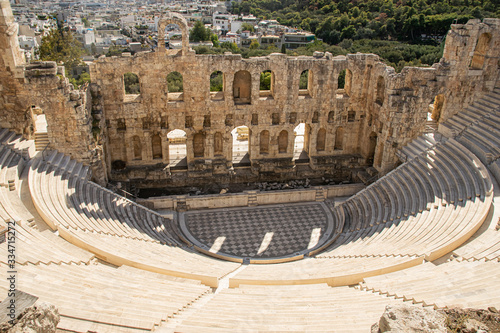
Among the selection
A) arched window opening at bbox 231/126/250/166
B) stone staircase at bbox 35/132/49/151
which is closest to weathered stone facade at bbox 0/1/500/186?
arched window opening at bbox 231/126/250/166

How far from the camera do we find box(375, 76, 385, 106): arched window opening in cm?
2966

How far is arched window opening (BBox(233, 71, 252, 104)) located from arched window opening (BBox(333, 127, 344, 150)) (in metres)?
7.34

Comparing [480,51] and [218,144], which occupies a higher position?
[480,51]

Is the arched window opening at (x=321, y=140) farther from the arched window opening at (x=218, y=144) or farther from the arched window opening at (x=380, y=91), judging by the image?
the arched window opening at (x=218, y=144)

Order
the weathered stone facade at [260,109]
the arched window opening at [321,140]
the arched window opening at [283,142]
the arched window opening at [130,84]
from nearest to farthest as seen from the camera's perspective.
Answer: the weathered stone facade at [260,109] < the arched window opening at [283,142] < the arched window opening at [321,140] < the arched window opening at [130,84]

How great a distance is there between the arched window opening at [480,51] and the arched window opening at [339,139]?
9709mm

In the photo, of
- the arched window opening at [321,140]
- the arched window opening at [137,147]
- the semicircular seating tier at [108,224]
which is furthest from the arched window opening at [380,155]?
the arched window opening at [137,147]

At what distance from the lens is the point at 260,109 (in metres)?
29.4

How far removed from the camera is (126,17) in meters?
168

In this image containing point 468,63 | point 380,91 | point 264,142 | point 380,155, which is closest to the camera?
point 468,63

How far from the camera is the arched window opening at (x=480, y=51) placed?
27891mm

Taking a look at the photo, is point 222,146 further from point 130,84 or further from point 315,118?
point 130,84

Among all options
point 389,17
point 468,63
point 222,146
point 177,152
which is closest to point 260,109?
point 222,146

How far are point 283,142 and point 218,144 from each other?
489 centimetres
